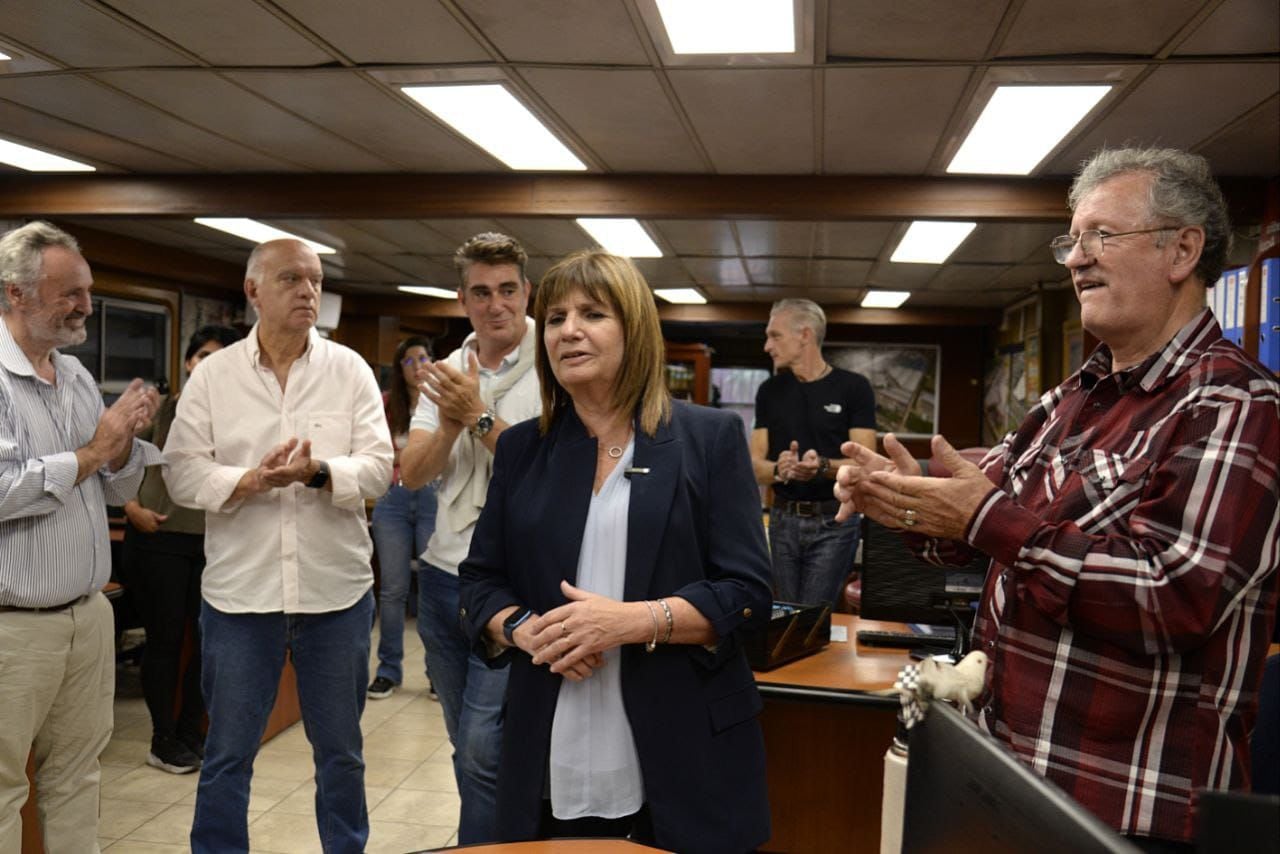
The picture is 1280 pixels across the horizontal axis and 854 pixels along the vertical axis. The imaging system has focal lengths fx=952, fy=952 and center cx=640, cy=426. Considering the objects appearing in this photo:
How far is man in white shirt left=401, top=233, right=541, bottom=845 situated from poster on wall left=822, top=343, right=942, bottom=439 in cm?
1073

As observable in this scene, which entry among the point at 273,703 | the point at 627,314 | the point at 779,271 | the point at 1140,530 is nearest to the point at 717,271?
the point at 779,271

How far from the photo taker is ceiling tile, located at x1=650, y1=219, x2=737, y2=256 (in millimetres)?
6902

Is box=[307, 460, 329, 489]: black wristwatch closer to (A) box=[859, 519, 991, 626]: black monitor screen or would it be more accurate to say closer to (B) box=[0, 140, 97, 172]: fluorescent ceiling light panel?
(A) box=[859, 519, 991, 626]: black monitor screen

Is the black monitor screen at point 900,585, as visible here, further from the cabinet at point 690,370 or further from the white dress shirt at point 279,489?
the cabinet at point 690,370

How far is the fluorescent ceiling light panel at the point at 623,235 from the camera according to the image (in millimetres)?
6837

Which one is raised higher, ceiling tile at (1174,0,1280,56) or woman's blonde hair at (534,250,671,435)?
ceiling tile at (1174,0,1280,56)

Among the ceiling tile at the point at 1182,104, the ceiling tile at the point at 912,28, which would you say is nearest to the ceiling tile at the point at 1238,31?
the ceiling tile at the point at 1182,104

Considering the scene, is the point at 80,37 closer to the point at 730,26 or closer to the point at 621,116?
the point at 621,116

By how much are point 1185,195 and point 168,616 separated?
3.80m

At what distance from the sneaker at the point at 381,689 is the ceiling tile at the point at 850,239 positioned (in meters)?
4.21

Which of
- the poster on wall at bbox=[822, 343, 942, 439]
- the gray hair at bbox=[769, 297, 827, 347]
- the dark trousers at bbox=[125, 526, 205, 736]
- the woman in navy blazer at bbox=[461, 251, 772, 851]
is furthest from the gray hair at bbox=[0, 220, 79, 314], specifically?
the poster on wall at bbox=[822, 343, 942, 439]

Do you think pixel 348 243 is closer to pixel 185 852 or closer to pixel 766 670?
pixel 185 852

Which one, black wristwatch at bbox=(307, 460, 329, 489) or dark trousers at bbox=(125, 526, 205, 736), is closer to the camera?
black wristwatch at bbox=(307, 460, 329, 489)

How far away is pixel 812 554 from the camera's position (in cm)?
413
